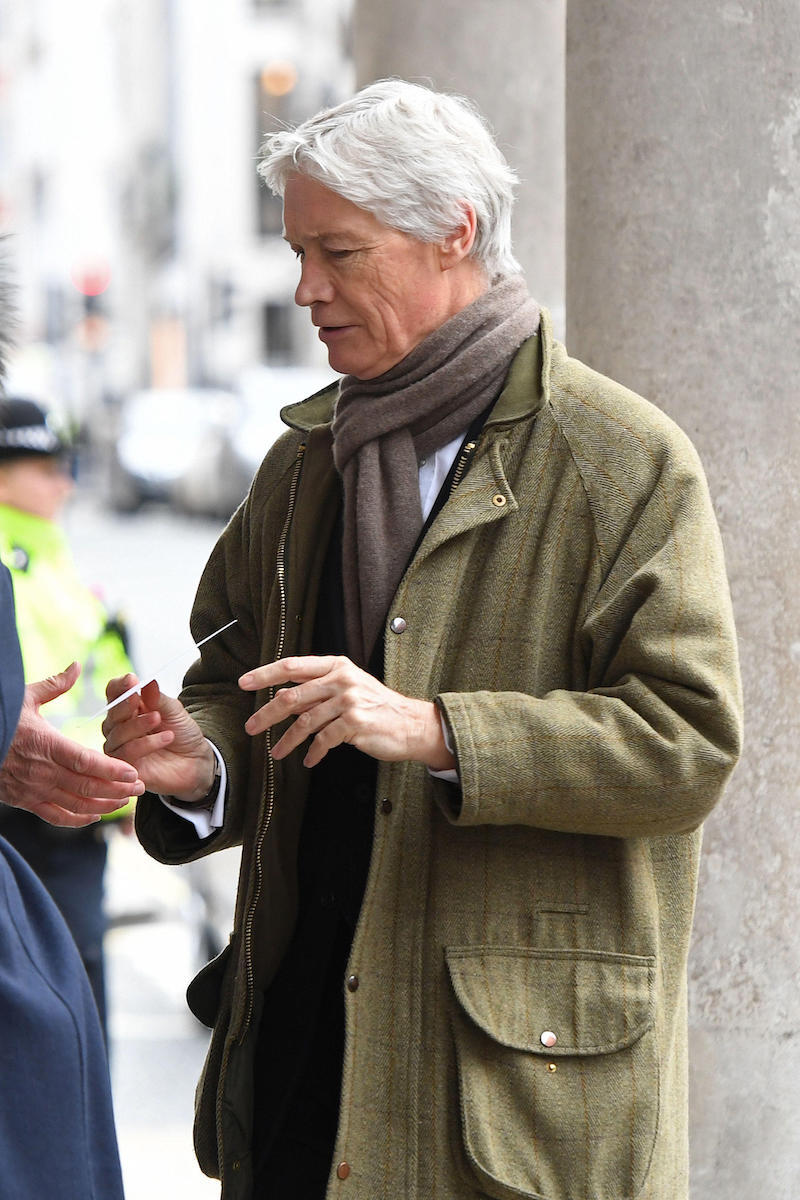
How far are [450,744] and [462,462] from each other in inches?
16.5

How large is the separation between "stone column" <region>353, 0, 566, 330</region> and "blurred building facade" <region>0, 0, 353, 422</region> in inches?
1095

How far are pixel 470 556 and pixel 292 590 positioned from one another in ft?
0.99

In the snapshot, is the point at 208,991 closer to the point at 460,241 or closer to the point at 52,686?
the point at 52,686

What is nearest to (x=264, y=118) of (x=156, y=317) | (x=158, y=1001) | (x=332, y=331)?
(x=156, y=317)

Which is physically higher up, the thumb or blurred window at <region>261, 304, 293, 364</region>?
the thumb

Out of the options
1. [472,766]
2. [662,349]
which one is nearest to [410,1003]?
[472,766]

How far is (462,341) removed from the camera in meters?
2.23

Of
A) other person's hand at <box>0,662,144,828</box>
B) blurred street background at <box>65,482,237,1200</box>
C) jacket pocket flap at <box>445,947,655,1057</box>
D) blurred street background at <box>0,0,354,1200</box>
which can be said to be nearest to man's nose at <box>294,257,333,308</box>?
blurred street background at <box>0,0,354,1200</box>

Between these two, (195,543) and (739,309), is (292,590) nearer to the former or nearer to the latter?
(739,309)

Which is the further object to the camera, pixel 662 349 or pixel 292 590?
pixel 662 349

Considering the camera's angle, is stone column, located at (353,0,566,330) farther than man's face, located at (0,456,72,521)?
No

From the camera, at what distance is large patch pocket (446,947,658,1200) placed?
2.04 m

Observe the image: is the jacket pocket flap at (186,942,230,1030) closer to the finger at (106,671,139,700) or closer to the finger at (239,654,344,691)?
the finger at (106,671,139,700)

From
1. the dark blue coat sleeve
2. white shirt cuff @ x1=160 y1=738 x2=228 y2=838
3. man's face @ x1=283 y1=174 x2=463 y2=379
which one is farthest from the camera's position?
white shirt cuff @ x1=160 y1=738 x2=228 y2=838
